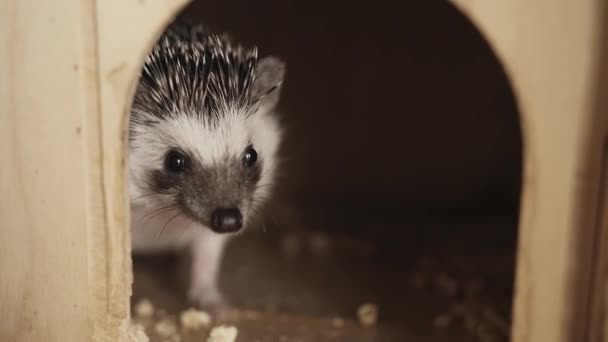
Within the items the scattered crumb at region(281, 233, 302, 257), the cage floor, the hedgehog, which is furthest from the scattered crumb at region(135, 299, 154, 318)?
the scattered crumb at region(281, 233, 302, 257)

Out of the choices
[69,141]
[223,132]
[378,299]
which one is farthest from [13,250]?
[378,299]

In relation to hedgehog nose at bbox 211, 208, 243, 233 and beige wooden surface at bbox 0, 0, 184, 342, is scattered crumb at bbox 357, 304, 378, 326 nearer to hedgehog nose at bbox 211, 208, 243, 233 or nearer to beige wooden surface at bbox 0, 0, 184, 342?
hedgehog nose at bbox 211, 208, 243, 233

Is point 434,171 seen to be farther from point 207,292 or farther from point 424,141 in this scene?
point 207,292

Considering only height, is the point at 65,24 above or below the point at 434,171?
above

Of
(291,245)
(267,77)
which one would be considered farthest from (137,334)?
(291,245)

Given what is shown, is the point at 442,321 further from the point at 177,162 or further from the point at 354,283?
the point at 177,162

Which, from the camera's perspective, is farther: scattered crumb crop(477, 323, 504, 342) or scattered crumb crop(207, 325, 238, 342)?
scattered crumb crop(477, 323, 504, 342)
